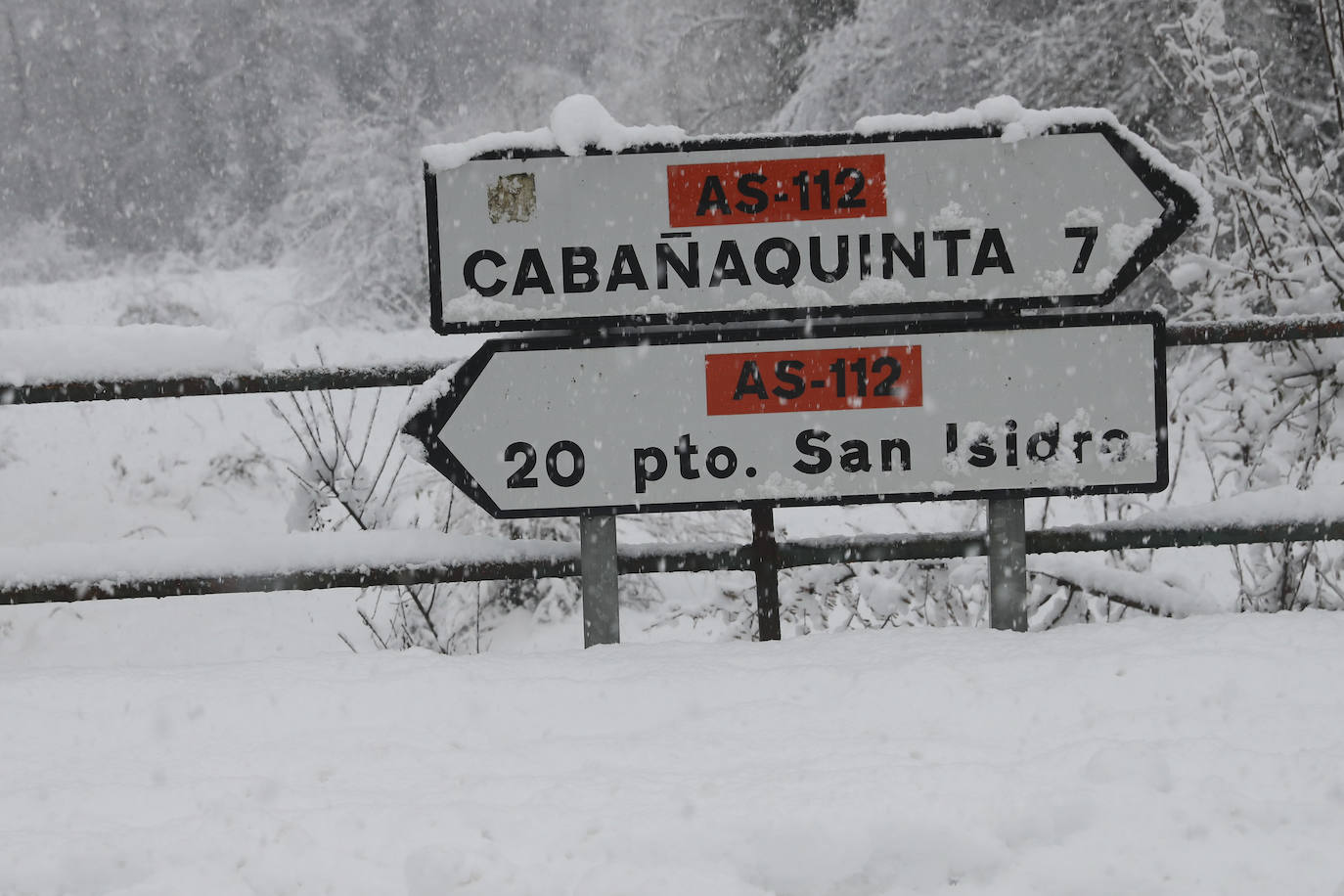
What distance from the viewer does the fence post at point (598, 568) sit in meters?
2.68

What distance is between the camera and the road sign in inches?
102

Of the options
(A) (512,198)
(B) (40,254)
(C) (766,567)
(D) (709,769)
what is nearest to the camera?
(D) (709,769)

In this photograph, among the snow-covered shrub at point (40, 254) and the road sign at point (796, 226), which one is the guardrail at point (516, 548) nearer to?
the road sign at point (796, 226)

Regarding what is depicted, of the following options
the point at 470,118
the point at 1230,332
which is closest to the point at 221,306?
the point at 470,118

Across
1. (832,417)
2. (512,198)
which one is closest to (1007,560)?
(832,417)

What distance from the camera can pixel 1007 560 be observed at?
109 inches

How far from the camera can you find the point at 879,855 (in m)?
1.71

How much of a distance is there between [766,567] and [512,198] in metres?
1.10

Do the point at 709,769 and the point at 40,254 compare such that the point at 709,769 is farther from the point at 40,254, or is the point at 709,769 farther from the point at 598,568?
the point at 40,254

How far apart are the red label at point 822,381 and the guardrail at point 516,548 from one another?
34 cm

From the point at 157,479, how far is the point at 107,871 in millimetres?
8657

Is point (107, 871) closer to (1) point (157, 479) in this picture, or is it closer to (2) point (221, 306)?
(1) point (157, 479)

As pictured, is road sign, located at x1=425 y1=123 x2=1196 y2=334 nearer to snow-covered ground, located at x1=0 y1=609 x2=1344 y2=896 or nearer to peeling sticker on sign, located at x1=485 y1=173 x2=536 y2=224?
peeling sticker on sign, located at x1=485 y1=173 x2=536 y2=224

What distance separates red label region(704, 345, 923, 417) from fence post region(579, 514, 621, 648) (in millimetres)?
394
